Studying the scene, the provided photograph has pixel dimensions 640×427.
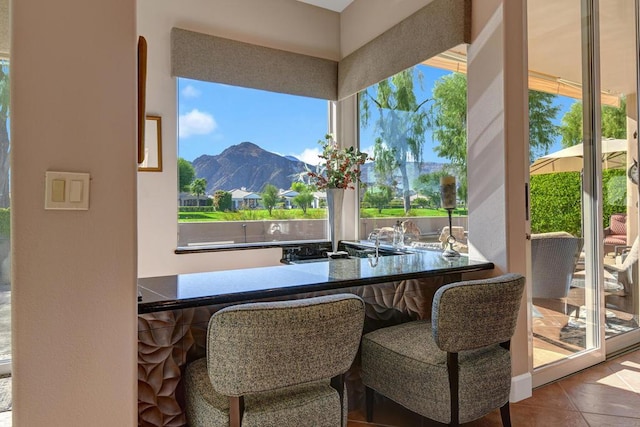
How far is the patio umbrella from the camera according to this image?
260 cm

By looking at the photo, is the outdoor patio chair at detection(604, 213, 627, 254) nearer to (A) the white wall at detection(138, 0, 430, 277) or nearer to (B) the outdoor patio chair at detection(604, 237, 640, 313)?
(B) the outdoor patio chair at detection(604, 237, 640, 313)

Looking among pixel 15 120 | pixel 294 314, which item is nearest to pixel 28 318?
pixel 15 120

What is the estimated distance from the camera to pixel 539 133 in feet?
8.47

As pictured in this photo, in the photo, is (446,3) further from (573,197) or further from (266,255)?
(266,255)

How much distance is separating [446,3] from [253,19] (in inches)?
65.8

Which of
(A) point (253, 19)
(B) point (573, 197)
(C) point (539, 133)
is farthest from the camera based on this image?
(A) point (253, 19)

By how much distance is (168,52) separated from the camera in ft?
9.80

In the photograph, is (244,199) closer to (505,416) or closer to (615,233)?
(505,416)

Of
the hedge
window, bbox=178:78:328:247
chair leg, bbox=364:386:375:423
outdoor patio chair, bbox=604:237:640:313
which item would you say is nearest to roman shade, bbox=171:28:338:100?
window, bbox=178:78:328:247

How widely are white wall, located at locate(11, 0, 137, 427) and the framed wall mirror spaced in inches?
72.6

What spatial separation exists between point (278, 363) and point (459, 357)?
0.93 meters

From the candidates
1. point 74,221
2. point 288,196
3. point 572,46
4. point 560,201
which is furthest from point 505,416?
point 572,46

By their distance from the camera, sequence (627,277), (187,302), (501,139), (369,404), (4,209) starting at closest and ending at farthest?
(187,302) < (4,209) < (369,404) < (501,139) < (627,277)

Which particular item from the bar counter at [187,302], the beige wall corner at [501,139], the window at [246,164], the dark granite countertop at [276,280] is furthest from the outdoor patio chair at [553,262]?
the window at [246,164]
